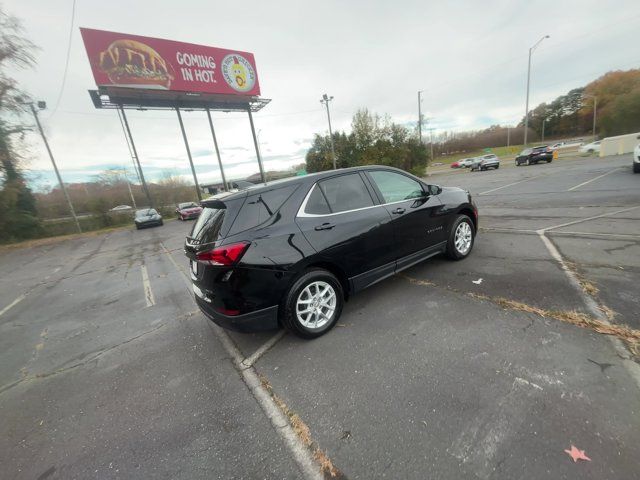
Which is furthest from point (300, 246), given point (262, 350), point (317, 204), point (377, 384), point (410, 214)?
point (410, 214)

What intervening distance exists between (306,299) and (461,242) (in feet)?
9.54

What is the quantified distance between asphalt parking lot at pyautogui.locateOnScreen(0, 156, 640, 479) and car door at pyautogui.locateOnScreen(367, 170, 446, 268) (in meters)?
0.49

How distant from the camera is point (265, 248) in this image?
8.30ft

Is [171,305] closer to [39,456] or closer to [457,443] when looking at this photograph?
[39,456]

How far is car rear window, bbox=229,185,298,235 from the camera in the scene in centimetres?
258

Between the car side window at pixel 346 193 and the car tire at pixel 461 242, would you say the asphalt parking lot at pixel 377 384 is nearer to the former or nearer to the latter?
the car tire at pixel 461 242

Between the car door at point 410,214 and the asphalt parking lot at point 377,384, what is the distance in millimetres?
489

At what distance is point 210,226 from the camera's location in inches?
108

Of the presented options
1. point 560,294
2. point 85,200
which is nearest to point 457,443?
point 560,294

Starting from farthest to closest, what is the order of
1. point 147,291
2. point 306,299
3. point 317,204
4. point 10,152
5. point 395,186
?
point 10,152 < point 147,291 < point 395,186 < point 317,204 < point 306,299

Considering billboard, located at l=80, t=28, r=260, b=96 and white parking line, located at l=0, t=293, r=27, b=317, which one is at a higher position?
billboard, located at l=80, t=28, r=260, b=96

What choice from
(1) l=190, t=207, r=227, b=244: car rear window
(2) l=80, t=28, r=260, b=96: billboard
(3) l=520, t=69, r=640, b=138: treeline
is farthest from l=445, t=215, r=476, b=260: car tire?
(3) l=520, t=69, r=640, b=138: treeline

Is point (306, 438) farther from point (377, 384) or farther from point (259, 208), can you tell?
point (259, 208)

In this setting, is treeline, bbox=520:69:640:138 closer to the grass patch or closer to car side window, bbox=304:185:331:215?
car side window, bbox=304:185:331:215
